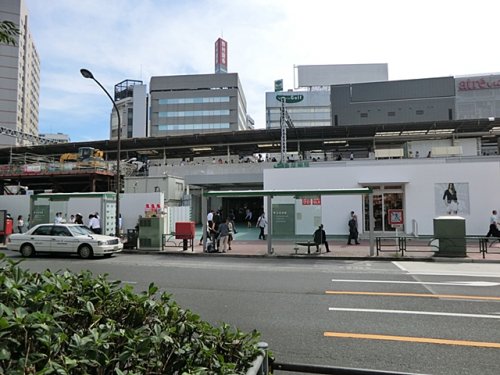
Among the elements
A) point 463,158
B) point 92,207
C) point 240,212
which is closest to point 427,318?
point 463,158

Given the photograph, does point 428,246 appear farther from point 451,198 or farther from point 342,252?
point 451,198

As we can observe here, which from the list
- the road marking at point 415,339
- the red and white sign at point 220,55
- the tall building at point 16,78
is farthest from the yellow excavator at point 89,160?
the red and white sign at point 220,55

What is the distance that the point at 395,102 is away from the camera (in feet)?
172

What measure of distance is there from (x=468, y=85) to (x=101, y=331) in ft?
208

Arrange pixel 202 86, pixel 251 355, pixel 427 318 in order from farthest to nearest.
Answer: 1. pixel 202 86
2. pixel 427 318
3. pixel 251 355

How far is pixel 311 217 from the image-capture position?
57.0 feet

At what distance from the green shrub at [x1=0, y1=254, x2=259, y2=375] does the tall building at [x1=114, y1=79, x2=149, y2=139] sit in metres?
111

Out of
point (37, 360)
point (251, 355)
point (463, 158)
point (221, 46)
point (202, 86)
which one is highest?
point (221, 46)

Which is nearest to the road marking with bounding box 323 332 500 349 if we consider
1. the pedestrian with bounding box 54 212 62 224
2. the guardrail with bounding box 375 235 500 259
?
the guardrail with bounding box 375 235 500 259

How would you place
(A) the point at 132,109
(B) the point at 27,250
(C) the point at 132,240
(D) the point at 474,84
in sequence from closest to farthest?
(B) the point at 27,250, (C) the point at 132,240, (D) the point at 474,84, (A) the point at 132,109

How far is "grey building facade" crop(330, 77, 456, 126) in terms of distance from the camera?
172 ft

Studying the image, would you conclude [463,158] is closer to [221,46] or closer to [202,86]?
[202,86]

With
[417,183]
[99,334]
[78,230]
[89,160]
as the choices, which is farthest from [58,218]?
[99,334]

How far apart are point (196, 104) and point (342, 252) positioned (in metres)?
90.4
